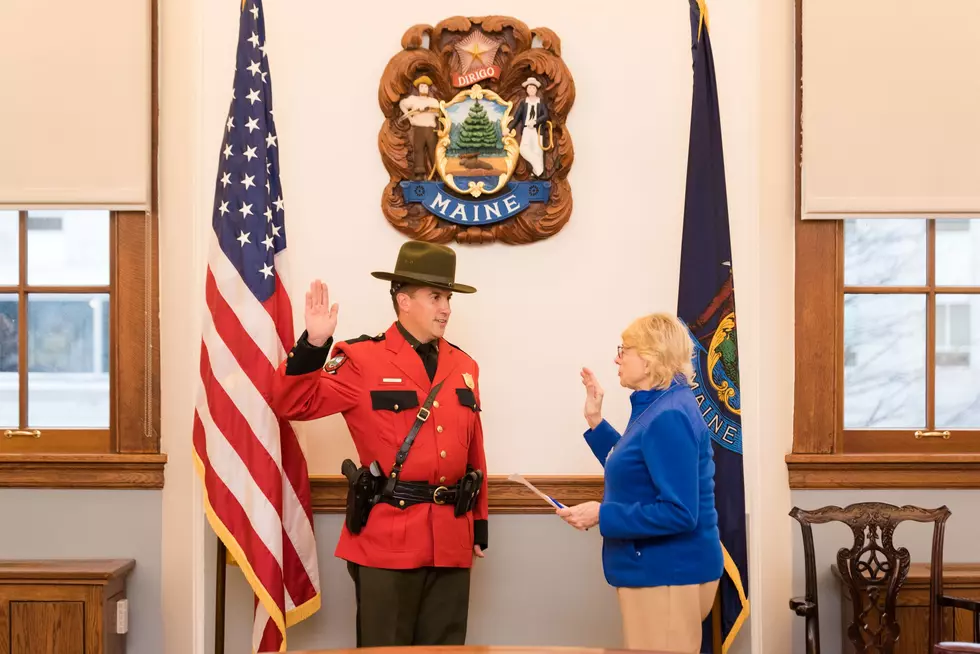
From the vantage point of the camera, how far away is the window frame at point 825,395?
330 cm

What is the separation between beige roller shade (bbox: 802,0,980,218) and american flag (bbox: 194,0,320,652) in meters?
1.95

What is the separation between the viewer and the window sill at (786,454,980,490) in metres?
3.29

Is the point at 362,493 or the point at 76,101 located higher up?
the point at 76,101

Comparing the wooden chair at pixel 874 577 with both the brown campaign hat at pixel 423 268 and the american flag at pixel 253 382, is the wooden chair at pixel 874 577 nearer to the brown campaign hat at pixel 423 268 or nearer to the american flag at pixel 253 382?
the brown campaign hat at pixel 423 268

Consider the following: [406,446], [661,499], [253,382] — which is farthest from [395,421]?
[661,499]

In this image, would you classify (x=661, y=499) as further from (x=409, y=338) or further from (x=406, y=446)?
(x=409, y=338)

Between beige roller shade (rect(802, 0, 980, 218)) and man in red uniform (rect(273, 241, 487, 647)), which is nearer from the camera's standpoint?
man in red uniform (rect(273, 241, 487, 647))

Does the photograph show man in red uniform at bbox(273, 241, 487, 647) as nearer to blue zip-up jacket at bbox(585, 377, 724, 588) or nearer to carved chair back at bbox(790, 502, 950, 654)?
blue zip-up jacket at bbox(585, 377, 724, 588)

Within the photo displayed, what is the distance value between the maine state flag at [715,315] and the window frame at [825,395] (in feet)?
1.10

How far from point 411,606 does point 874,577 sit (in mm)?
1521

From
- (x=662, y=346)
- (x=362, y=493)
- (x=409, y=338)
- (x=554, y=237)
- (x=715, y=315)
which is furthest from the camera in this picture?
(x=554, y=237)

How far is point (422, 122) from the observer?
331 centimetres

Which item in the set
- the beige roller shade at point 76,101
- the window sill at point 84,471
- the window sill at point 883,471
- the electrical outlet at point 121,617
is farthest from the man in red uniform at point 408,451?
the window sill at point 883,471

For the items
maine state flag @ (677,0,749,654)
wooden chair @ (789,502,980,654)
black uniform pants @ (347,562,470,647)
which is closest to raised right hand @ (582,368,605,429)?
maine state flag @ (677,0,749,654)
